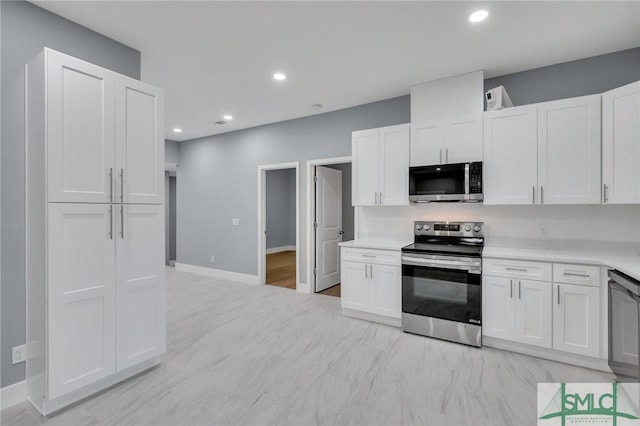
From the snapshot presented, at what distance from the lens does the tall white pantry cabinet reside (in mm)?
1932

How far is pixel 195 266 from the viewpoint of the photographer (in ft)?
21.0

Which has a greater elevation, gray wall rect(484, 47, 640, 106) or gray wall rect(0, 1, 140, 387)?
gray wall rect(484, 47, 640, 106)

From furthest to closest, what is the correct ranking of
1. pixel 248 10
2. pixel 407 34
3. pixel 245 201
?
pixel 245 201 → pixel 407 34 → pixel 248 10

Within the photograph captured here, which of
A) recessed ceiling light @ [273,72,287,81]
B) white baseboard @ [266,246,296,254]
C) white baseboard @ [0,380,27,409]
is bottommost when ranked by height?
white baseboard @ [0,380,27,409]

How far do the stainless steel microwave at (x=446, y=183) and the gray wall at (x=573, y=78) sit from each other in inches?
41.4

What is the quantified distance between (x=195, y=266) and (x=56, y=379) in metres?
4.59

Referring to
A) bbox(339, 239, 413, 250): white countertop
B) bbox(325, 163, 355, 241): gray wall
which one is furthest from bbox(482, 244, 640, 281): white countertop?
bbox(325, 163, 355, 241): gray wall

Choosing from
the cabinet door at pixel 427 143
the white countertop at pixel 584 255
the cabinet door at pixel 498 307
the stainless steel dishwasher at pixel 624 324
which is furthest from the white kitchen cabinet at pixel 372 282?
the stainless steel dishwasher at pixel 624 324

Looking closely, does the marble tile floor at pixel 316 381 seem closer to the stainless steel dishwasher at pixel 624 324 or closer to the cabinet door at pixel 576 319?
the cabinet door at pixel 576 319

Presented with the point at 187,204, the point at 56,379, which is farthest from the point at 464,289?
the point at 187,204

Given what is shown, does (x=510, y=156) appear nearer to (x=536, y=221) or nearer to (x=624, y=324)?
(x=536, y=221)

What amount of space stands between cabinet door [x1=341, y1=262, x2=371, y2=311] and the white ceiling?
7.49 ft

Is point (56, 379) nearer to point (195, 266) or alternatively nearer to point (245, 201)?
point (245, 201)

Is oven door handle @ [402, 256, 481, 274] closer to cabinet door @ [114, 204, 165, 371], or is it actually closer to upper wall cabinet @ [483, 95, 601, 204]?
upper wall cabinet @ [483, 95, 601, 204]
